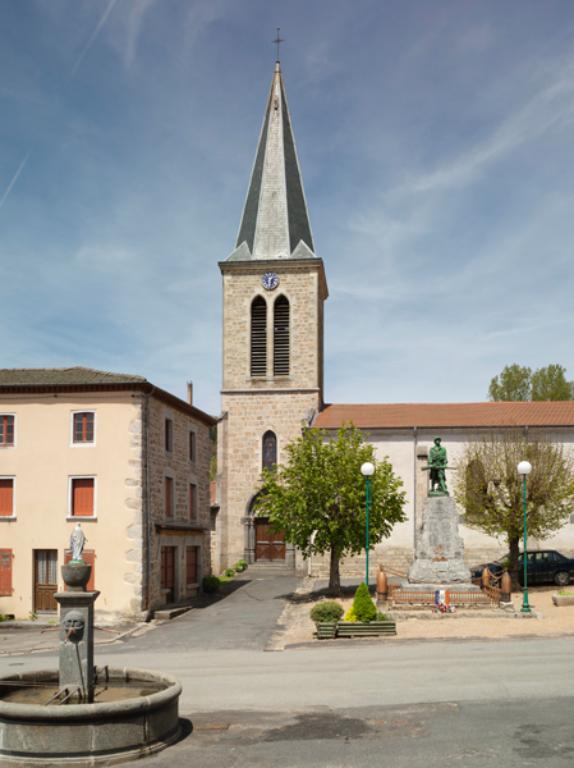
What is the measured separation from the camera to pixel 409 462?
125ft

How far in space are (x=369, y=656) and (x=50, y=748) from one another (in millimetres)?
8887

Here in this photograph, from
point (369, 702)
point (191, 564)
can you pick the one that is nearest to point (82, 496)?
point (191, 564)

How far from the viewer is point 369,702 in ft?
39.7

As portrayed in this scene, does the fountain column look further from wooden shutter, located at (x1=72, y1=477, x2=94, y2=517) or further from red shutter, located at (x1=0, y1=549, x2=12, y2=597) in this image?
red shutter, located at (x1=0, y1=549, x2=12, y2=597)

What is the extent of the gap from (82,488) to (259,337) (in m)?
19.9

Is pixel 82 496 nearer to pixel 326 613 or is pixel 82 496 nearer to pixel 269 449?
pixel 326 613

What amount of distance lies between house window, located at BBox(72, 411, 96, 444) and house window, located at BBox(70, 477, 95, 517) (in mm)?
1291

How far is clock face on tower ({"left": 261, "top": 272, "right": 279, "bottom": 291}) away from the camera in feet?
148

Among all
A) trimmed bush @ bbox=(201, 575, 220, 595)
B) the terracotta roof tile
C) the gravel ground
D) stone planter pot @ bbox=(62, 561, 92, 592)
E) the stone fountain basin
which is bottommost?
trimmed bush @ bbox=(201, 575, 220, 595)

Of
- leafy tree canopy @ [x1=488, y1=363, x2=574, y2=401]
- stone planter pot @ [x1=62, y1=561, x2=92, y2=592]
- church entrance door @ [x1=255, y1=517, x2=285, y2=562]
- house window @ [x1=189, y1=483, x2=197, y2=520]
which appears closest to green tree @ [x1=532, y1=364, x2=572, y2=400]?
leafy tree canopy @ [x1=488, y1=363, x2=574, y2=401]

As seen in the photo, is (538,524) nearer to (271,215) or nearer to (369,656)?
(369,656)

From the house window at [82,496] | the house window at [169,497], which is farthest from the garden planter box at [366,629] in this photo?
the house window at [169,497]

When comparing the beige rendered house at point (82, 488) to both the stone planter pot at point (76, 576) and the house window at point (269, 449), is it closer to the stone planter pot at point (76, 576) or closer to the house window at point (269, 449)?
the stone planter pot at point (76, 576)

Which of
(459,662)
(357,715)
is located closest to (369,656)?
(459,662)
